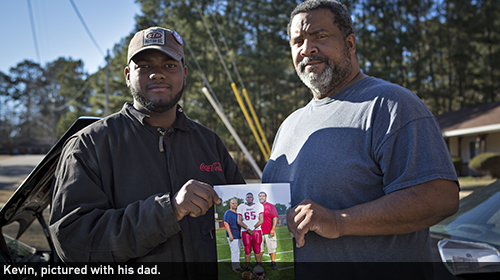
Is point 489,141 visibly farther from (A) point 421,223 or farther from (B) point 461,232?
(A) point 421,223

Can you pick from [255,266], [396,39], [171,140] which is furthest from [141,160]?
[396,39]

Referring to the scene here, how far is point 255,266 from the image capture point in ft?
5.70

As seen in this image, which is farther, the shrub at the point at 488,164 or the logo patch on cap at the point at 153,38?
the shrub at the point at 488,164

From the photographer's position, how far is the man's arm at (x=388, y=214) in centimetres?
162

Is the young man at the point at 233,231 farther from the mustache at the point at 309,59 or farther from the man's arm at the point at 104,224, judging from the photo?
the mustache at the point at 309,59

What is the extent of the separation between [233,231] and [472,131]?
19.3 meters

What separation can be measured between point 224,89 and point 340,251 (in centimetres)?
2363

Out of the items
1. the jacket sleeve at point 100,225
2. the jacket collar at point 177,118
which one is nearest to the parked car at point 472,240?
the jacket sleeve at point 100,225

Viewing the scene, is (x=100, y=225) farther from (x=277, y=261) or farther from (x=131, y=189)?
(x=277, y=261)

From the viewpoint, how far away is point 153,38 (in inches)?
81.6

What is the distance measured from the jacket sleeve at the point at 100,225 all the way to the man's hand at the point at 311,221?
58 cm

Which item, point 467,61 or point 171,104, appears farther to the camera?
point 467,61

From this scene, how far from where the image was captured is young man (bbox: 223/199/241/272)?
174 cm

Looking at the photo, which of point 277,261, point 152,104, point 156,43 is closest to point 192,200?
point 277,261
